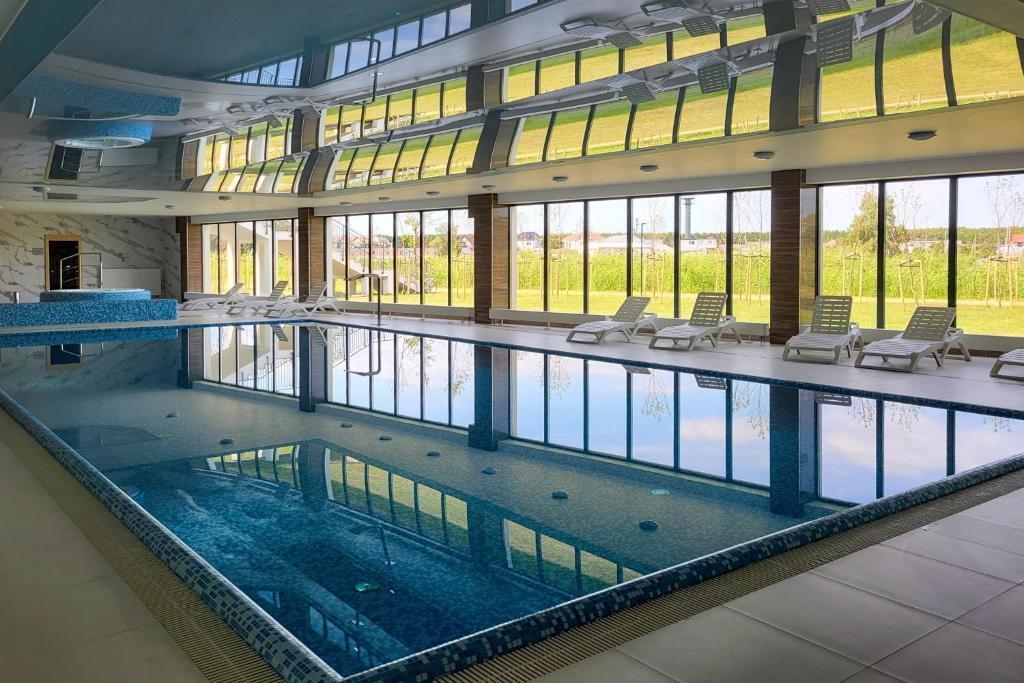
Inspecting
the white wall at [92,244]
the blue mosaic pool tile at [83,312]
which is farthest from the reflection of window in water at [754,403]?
the white wall at [92,244]

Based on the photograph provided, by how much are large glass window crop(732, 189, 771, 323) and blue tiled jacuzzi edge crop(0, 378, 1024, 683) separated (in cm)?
902

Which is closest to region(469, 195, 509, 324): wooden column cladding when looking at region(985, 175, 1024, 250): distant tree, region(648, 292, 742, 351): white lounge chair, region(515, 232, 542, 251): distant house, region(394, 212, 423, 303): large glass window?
region(515, 232, 542, 251): distant house

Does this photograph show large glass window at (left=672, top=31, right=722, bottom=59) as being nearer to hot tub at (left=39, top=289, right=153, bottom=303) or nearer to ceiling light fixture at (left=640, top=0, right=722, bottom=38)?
ceiling light fixture at (left=640, top=0, right=722, bottom=38)

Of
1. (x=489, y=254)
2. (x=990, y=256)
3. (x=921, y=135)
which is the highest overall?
(x=921, y=135)

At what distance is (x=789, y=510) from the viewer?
175 inches

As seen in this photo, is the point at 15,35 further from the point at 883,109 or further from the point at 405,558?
the point at 883,109

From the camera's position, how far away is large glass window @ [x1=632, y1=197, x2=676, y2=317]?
1439 centimetres

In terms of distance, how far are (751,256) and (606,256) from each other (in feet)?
9.79

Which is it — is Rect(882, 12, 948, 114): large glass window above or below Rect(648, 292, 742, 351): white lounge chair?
above

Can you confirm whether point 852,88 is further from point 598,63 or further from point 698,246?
point 698,246

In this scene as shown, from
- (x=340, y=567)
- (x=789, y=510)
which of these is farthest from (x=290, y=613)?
(x=789, y=510)

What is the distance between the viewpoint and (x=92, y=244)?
23.8 metres

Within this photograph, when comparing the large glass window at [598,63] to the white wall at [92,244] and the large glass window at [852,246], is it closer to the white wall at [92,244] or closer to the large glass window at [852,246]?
the large glass window at [852,246]

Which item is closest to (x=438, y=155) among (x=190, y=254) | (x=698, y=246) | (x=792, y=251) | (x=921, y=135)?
(x=698, y=246)
